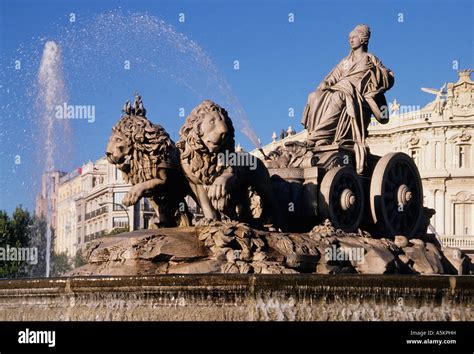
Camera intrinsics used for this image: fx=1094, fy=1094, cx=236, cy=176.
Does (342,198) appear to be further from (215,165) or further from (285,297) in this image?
(285,297)

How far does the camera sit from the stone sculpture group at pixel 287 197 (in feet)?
49.4

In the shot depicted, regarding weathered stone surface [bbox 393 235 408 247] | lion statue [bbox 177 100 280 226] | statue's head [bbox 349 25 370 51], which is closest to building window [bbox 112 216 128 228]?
statue's head [bbox 349 25 370 51]

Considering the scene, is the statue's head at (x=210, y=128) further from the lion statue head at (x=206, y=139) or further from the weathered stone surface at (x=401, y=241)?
the weathered stone surface at (x=401, y=241)

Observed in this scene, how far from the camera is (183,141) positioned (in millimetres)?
15852

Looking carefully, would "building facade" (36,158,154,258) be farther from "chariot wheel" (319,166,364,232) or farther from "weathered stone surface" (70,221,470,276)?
"weathered stone surface" (70,221,470,276)

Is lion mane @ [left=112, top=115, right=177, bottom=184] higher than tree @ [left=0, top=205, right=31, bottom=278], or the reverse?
lion mane @ [left=112, top=115, right=177, bottom=184]

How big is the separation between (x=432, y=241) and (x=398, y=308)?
7.20 m

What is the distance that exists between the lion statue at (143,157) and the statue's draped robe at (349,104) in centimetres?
346

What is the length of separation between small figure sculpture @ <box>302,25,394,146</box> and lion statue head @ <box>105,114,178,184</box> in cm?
353

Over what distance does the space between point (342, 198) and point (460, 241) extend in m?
59.8

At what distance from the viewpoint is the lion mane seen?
1602 cm

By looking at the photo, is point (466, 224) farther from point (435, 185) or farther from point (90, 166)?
point (90, 166)
